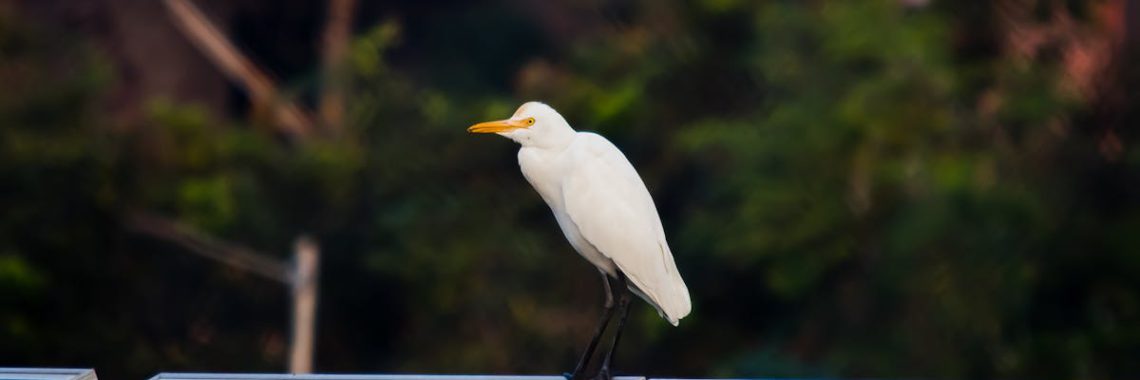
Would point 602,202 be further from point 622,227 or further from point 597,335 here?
point 597,335

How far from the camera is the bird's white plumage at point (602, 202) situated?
3.27 m

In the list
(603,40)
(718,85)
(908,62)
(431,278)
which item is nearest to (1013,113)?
(908,62)

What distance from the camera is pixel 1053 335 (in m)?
8.57

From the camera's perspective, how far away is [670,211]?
948 cm

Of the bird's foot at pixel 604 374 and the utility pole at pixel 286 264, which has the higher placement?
the utility pole at pixel 286 264

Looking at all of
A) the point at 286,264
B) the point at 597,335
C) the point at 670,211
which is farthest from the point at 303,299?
the point at 597,335

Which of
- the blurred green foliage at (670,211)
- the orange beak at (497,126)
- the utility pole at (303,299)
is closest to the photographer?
the orange beak at (497,126)

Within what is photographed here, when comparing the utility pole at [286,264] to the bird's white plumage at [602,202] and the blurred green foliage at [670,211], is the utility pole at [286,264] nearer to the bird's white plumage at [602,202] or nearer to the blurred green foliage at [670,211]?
the blurred green foliage at [670,211]

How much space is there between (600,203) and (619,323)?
235 mm

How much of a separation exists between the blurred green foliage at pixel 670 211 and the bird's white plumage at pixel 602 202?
515 cm

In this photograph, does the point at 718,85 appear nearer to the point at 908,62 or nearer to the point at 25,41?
the point at 908,62

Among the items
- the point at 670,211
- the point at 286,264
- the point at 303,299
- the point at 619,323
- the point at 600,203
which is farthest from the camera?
the point at 670,211

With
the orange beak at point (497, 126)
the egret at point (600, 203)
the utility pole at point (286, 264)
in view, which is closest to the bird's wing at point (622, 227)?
the egret at point (600, 203)

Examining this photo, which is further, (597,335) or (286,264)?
(286,264)
